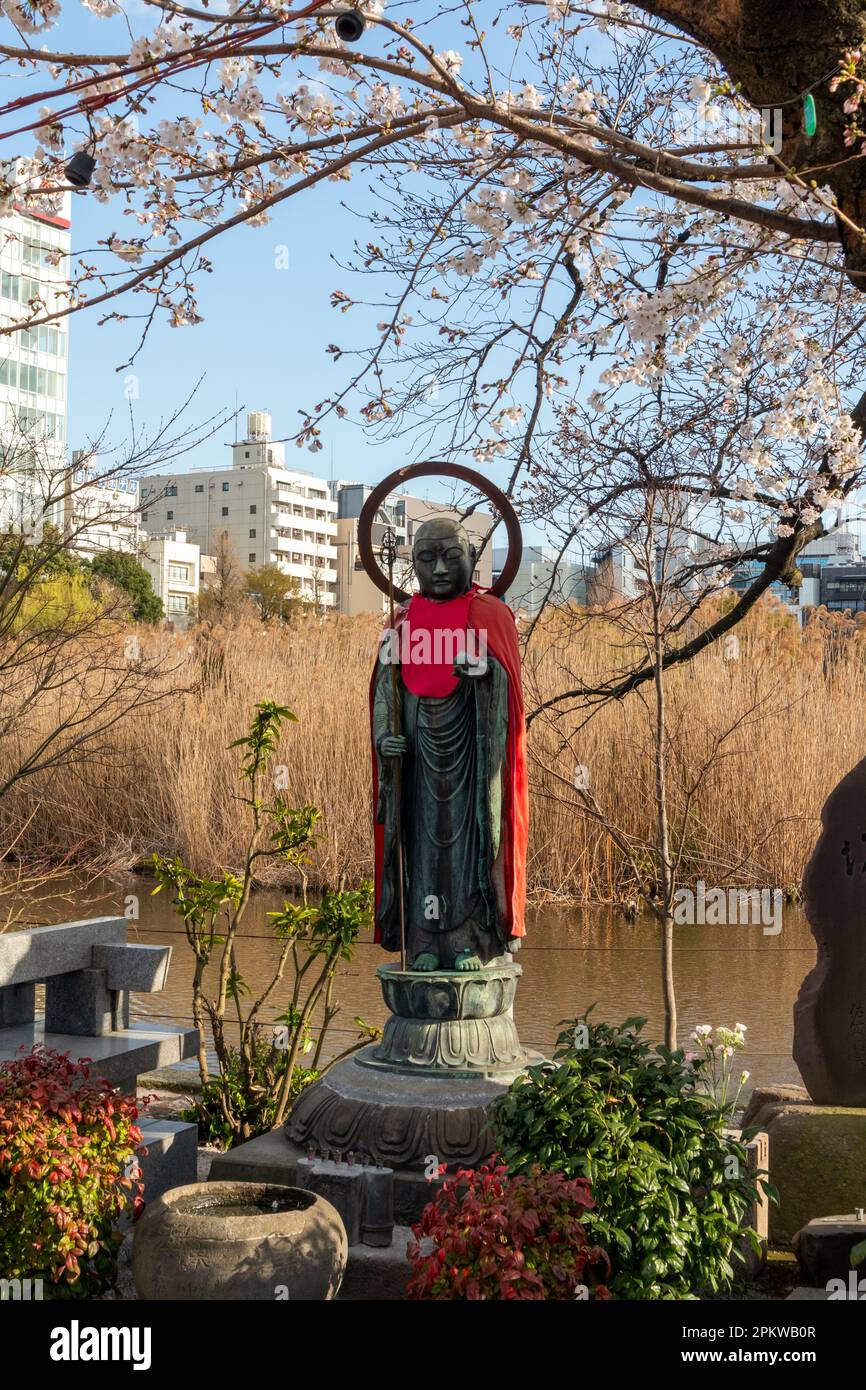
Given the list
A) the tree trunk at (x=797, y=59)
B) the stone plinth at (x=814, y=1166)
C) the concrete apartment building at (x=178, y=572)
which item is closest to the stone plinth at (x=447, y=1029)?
the stone plinth at (x=814, y=1166)

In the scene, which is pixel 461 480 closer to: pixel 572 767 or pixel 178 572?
pixel 572 767

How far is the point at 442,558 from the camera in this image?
5086mm

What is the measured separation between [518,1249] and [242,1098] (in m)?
2.89

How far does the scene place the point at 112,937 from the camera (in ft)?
16.6

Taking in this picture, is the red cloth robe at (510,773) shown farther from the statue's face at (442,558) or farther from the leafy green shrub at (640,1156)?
the leafy green shrub at (640,1156)

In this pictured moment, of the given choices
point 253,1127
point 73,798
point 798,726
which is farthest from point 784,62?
point 73,798

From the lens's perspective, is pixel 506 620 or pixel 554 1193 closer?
pixel 554 1193

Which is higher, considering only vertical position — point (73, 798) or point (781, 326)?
point (781, 326)

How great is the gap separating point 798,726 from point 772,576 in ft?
20.2

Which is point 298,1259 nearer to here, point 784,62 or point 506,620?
point 506,620

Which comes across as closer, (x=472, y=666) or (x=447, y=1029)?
(x=447, y=1029)

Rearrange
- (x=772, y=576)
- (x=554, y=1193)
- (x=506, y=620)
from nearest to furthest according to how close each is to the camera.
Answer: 1. (x=554, y=1193)
2. (x=506, y=620)
3. (x=772, y=576)

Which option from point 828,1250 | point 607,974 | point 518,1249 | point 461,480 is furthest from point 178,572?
point 518,1249

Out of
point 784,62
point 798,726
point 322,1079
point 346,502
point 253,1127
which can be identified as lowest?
point 253,1127
